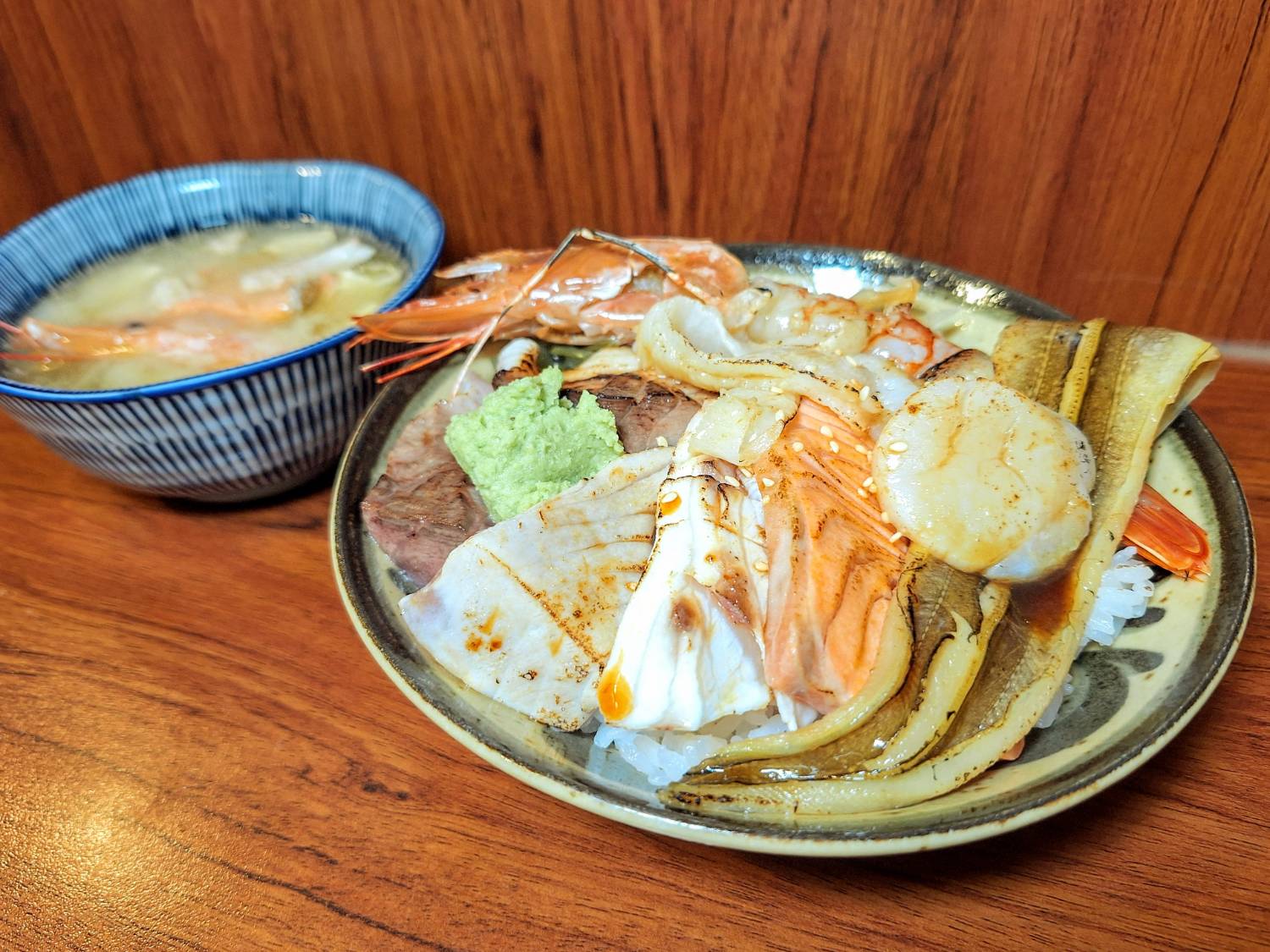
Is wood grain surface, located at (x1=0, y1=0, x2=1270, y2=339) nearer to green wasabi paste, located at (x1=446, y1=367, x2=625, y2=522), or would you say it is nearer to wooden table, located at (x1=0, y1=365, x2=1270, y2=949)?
wooden table, located at (x1=0, y1=365, x2=1270, y2=949)

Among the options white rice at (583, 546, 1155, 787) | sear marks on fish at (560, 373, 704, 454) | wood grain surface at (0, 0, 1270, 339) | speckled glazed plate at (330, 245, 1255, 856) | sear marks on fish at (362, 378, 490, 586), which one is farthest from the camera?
wood grain surface at (0, 0, 1270, 339)

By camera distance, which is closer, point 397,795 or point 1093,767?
point 1093,767

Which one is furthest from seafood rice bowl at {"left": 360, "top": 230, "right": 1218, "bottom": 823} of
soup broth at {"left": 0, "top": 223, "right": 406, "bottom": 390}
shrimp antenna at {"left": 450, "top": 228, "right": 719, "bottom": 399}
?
soup broth at {"left": 0, "top": 223, "right": 406, "bottom": 390}

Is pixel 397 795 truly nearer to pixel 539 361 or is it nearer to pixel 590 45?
pixel 539 361

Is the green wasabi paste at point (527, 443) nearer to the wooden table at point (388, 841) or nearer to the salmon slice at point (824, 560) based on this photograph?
the salmon slice at point (824, 560)

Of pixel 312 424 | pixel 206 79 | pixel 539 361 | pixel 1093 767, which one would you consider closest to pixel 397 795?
pixel 312 424

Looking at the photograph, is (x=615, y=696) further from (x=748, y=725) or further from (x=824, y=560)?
(x=824, y=560)

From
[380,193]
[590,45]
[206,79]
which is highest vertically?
[590,45]
